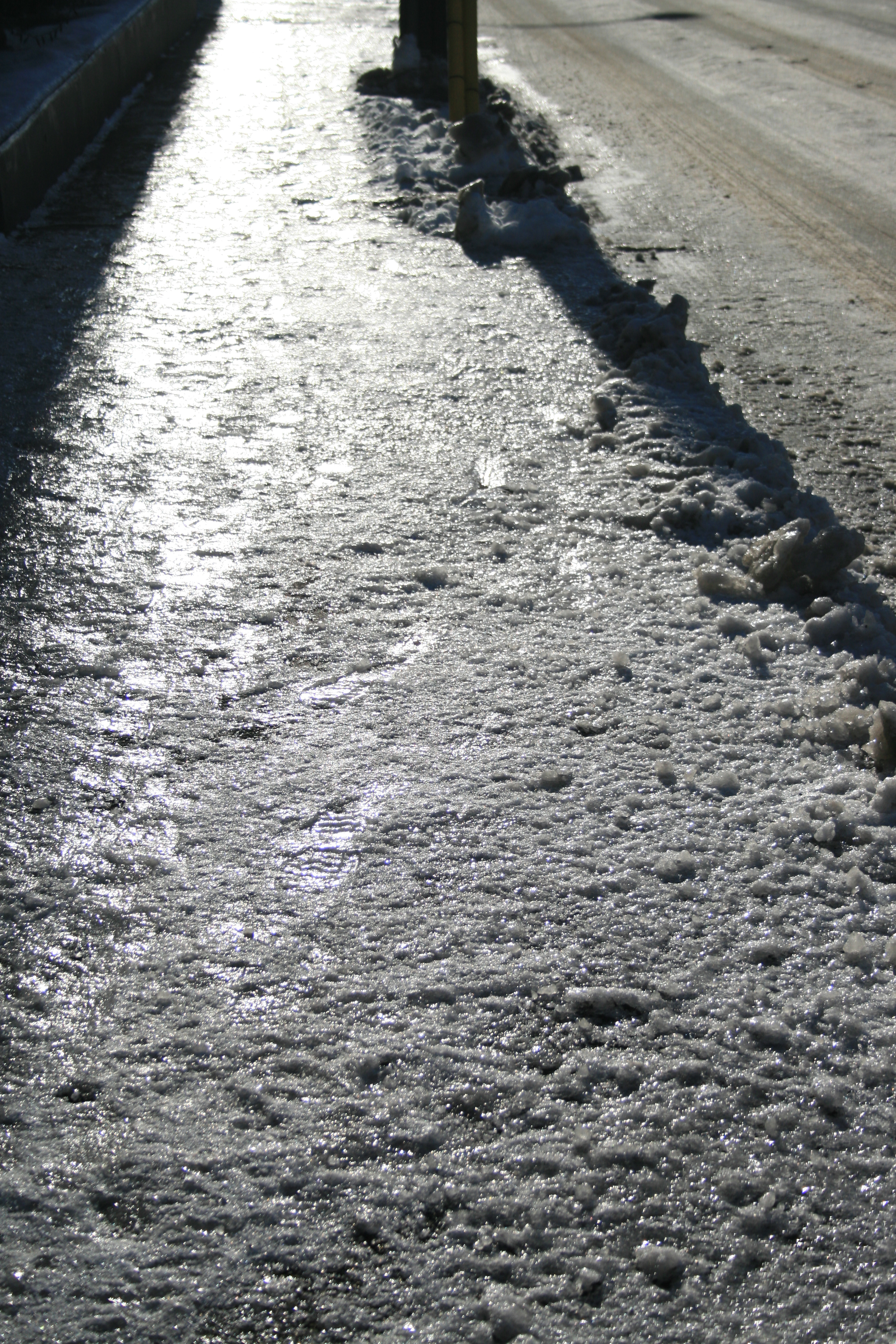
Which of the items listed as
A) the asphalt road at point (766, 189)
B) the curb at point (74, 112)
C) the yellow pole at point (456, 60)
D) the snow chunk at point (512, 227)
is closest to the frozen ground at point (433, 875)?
the asphalt road at point (766, 189)

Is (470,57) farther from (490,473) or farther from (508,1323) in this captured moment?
(508,1323)

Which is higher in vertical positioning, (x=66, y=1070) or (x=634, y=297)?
(x=634, y=297)

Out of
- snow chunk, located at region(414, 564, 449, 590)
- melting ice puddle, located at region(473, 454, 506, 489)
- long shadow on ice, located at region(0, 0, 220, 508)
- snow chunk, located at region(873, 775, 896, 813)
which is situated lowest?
snow chunk, located at region(873, 775, 896, 813)

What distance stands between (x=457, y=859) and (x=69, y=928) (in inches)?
28.0

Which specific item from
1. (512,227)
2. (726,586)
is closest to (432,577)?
(726,586)

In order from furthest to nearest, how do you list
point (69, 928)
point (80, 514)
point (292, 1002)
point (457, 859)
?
point (80, 514), point (457, 859), point (69, 928), point (292, 1002)

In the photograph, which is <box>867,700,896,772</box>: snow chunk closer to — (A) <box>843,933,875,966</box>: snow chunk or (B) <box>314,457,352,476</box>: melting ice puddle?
(A) <box>843,933,875,966</box>: snow chunk

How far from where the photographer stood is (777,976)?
1798 millimetres

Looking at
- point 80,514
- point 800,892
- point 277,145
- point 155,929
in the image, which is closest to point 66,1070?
point 155,929

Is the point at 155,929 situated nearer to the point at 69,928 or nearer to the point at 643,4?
the point at 69,928

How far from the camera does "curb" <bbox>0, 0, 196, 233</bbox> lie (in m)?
5.59

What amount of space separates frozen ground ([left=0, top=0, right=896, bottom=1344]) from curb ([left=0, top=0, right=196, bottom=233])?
2300mm

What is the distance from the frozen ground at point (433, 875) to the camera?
144cm

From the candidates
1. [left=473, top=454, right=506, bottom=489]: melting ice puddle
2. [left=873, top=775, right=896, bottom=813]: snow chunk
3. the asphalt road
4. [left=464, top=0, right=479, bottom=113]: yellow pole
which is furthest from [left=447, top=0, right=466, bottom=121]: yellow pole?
[left=873, top=775, right=896, bottom=813]: snow chunk
